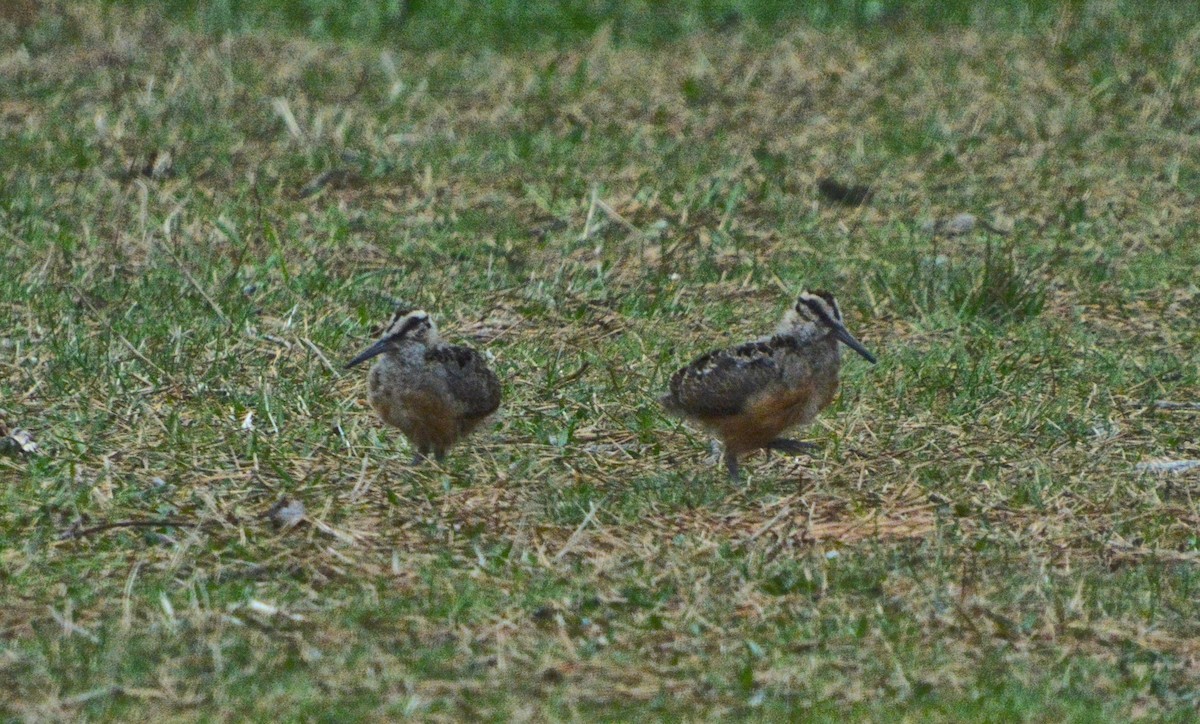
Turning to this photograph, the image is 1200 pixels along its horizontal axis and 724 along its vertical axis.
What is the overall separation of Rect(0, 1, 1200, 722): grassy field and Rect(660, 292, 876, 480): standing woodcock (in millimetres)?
210

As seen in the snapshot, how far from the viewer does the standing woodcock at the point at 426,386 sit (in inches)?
277

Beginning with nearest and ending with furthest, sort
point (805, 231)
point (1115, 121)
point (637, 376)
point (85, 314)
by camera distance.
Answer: point (637, 376) → point (85, 314) → point (805, 231) → point (1115, 121)

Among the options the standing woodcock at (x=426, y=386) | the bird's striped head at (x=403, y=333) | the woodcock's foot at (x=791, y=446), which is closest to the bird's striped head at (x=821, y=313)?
the woodcock's foot at (x=791, y=446)

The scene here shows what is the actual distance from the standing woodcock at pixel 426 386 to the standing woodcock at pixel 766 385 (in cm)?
75

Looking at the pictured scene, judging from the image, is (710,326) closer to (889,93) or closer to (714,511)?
(714,511)

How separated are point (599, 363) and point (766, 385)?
5.78ft

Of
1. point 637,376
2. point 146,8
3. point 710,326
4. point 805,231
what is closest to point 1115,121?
point 805,231

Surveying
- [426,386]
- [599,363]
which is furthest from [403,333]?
[599,363]

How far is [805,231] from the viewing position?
10797 mm

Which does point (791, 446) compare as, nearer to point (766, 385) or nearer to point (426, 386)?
point (766, 385)

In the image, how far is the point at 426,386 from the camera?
7039mm

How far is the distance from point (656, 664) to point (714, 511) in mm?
1386

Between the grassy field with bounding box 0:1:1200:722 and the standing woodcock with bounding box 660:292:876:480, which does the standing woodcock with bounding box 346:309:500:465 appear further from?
the standing woodcock with bounding box 660:292:876:480

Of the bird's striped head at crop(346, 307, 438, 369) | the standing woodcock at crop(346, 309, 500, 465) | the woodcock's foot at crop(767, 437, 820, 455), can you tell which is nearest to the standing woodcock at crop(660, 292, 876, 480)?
the woodcock's foot at crop(767, 437, 820, 455)
